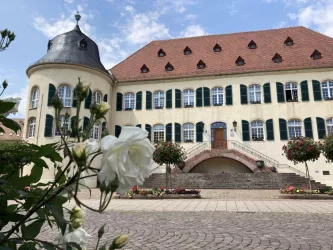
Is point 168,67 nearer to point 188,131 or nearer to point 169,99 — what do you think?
point 169,99

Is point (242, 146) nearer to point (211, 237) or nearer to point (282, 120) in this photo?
point (282, 120)

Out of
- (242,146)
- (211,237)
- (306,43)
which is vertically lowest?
(211,237)

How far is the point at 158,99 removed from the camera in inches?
1037

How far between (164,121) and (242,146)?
689cm

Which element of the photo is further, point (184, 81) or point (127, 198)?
point (184, 81)

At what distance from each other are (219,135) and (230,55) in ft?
27.2

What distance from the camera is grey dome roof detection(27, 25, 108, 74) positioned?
77.6 ft

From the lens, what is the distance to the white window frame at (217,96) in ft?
82.3

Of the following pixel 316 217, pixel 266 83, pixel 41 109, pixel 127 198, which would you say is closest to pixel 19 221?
pixel 316 217

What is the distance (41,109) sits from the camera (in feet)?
74.2

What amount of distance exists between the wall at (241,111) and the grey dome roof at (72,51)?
3.74 m

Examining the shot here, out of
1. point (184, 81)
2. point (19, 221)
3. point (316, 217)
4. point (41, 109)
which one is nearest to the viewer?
point (19, 221)

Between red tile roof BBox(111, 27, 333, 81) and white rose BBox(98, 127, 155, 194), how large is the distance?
2535 centimetres

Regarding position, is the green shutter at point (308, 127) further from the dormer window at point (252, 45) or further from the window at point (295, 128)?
the dormer window at point (252, 45)
